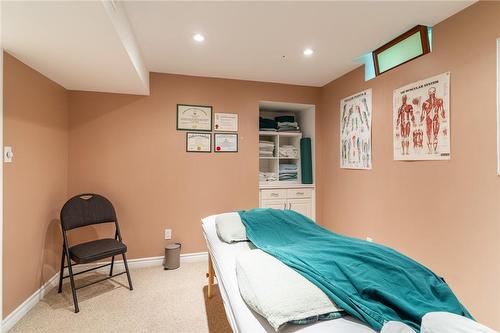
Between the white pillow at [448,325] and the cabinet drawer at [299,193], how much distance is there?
264 centimetres

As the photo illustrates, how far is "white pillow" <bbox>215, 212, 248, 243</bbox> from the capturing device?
1776 mm

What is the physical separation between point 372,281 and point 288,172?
2.61 meters

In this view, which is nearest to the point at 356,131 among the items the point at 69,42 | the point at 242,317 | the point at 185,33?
the point at 185,33

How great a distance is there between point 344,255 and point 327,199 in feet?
7.49

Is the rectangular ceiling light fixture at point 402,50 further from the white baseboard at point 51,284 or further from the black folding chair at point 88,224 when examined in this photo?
the black folding chair at point 88,224

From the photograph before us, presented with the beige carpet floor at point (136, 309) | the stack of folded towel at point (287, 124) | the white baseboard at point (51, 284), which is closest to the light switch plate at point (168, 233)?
the white baseboard at point (51, 284)

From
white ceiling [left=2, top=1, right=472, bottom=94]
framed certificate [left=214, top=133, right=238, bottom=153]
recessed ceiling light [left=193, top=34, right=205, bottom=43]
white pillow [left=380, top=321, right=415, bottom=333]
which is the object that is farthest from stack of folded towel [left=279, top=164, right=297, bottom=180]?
white pillow [left=380, top=321, right=415, bottom=333]

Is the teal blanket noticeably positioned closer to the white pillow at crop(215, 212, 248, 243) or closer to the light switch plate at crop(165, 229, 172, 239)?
the white pillow at crop(215, 212, 248, 243)

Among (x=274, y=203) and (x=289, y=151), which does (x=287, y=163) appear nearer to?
(x=289, y=151)

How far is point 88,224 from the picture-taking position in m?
2.47

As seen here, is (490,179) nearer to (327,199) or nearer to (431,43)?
(431,43)

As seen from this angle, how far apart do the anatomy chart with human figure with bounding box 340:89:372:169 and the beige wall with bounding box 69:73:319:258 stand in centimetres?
111

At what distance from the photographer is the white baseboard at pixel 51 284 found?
1813 mm

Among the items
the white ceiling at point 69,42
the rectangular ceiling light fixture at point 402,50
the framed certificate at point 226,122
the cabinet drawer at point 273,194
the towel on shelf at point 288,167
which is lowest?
the cabinet drawer at point 273,194
